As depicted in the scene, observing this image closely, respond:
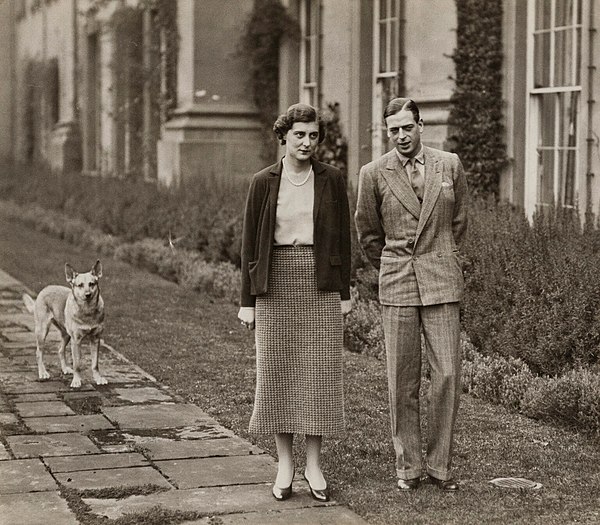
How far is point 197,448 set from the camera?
6.49 meters

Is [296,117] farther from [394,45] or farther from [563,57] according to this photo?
[394,45]

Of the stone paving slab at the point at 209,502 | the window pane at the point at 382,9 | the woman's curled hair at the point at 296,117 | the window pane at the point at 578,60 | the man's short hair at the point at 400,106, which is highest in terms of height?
the window pane at the point at 382,9

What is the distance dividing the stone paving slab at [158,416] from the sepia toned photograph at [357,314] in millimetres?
32

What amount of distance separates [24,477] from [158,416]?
1613 mm

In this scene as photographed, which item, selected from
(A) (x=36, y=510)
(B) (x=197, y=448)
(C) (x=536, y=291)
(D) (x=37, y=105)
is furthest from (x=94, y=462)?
(D) (x=37, y=105)

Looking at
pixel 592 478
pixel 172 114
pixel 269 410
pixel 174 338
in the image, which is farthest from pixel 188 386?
pixel 172 114

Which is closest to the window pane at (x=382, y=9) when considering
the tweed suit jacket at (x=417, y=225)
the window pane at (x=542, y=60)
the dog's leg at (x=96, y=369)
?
the window pane at (x=542, y=60)

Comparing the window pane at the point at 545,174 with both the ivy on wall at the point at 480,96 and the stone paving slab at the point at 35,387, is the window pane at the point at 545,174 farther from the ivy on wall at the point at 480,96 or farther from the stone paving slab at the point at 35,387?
the stone paving slab at the point at 35,387

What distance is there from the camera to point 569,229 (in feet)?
27.7

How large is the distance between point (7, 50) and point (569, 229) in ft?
103

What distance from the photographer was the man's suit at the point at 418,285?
557cm

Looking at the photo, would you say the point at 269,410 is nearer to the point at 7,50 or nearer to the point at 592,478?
the point at 592,478

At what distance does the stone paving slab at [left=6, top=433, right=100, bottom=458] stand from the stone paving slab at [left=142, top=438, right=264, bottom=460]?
13.2 inches

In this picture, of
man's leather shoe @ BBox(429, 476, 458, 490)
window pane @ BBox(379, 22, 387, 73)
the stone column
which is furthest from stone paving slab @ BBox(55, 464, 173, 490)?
the stone column
